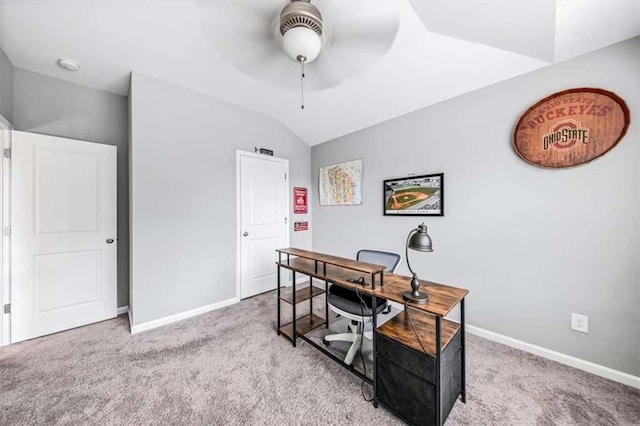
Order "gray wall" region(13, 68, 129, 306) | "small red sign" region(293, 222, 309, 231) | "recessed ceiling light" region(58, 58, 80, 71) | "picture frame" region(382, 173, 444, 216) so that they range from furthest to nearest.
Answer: "small red sign" region(293, 222, 309, 231)
"picture frame" region(382, 173, 444, 216)
"gray wall" region(13, 68, 129, 306)
"recessed ceiling light" region(58, 58, 80, 71)

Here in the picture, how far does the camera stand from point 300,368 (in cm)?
180

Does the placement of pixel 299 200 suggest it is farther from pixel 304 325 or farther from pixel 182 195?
pixel 304 325

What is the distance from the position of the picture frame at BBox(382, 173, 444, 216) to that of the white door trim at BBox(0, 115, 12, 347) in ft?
12.4

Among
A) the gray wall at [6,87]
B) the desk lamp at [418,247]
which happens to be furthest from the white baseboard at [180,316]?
the desk lamp at [418,247]

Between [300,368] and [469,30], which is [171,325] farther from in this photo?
[469,30]

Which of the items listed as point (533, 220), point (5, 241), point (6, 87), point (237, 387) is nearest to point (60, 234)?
point (5, 241)

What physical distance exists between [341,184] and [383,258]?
159cm

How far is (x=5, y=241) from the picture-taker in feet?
6.81

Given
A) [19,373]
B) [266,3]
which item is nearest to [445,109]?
[266,3]

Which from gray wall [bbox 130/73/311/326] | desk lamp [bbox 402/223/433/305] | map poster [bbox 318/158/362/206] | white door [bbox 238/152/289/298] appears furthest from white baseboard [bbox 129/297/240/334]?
desk lamp [bbox 402/223/433/305]

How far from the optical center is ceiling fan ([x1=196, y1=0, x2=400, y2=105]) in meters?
1.54

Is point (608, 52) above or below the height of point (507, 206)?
above

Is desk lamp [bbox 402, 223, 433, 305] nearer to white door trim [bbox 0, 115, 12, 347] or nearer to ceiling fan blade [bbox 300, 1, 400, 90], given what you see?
ceiling fan blade [bbox 300, 1, 400, 90]

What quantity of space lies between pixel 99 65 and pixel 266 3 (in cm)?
186
